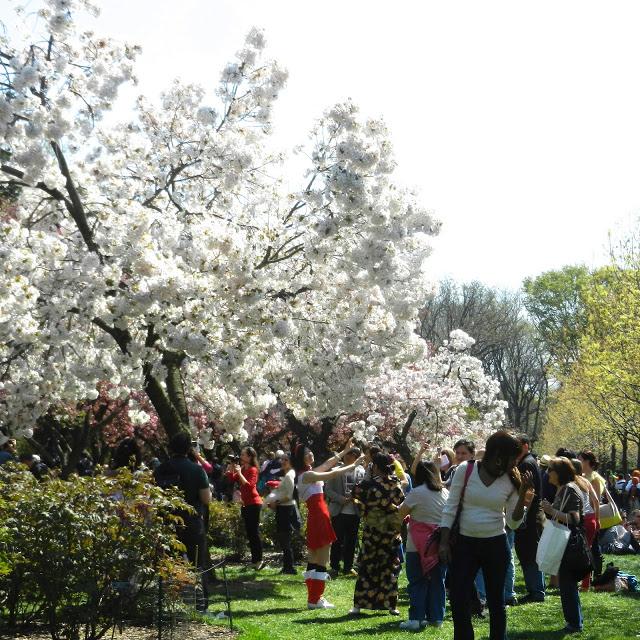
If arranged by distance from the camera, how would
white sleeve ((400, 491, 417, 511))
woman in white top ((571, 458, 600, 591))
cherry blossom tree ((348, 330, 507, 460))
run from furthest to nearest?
cherry blossom tree ((348, 330, 507, 460)) → woman in white top ((571, 458, 600, 591)) → white sleeve ((400, 491, 417, 511))

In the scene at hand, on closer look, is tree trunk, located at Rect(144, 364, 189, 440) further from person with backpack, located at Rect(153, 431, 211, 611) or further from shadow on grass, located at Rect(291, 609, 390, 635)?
shadow on grass, located at Rect(291, 609, 390, 635)

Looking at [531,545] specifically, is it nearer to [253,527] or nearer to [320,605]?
[320,605]

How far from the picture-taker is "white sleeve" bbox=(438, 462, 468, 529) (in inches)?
273

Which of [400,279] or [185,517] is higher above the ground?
[400,279]

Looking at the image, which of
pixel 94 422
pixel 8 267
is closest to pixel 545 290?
pixel 94 422

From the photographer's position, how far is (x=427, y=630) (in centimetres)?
900

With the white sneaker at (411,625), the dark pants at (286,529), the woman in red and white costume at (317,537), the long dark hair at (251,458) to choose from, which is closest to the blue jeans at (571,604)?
the white sneaker at (411,625)

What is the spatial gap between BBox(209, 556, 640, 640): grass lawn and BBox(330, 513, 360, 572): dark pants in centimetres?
147

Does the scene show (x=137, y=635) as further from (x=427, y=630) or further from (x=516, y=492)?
(x=516, y=492)

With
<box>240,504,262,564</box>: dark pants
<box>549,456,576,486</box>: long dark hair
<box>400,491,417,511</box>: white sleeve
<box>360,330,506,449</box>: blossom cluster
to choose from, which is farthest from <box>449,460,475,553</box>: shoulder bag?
<box>360,330,506,449</box>: blossom cluster

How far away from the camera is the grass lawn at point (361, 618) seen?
866cm

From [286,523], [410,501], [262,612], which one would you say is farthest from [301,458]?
[410,501]

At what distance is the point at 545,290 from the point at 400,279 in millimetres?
46243

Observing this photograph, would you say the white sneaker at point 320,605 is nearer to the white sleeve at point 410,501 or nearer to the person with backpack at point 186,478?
the person with backpack at point 186,478
